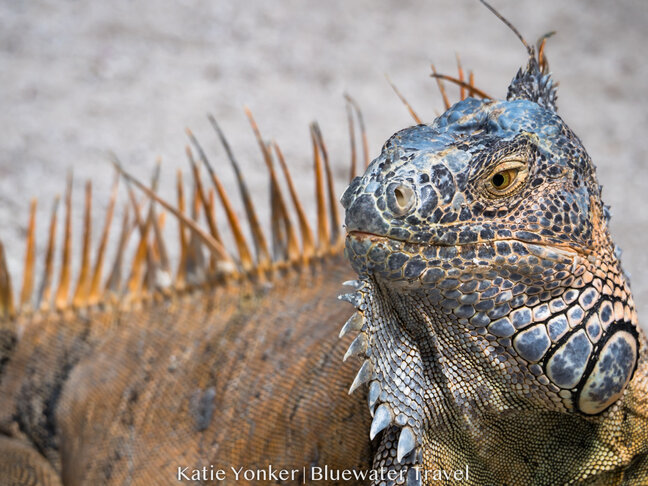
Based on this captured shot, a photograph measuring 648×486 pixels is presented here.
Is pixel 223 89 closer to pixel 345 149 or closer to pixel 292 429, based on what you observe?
pixel 345 149

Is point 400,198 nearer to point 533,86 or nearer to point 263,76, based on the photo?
point 533,86

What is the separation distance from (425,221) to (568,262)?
0.92 ft

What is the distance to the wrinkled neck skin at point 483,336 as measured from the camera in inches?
53.4

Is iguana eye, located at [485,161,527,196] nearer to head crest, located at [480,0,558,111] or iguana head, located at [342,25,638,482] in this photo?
iguana head, located at [342,25,638,482]

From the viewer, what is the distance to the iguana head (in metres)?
1.35

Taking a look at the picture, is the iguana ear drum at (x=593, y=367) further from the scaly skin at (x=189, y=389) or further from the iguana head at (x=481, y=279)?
the scaly skin at (x=189, y=389)

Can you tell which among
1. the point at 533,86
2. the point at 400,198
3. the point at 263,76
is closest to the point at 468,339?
the point at 400,198

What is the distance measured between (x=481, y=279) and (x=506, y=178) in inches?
7.5

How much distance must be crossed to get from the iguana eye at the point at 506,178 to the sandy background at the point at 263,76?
3740 millimetres

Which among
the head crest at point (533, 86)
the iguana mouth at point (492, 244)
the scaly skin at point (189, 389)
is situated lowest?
the scaly skin at point (189, 389)

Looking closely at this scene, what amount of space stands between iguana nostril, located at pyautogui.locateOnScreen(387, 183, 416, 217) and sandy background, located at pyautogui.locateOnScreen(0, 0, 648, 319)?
389cm

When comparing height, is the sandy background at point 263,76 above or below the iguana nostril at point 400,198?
above

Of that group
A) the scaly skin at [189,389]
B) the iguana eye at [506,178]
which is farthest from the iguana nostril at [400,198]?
the scaly skin at [189,389]

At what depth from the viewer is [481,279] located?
4.46 ft
